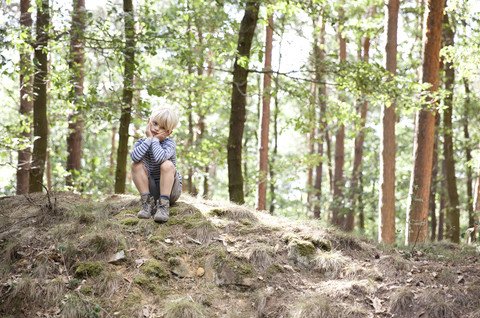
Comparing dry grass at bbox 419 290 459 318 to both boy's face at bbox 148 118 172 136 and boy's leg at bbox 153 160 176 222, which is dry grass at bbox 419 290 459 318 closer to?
boy's leg at bbox 153 160 176 222

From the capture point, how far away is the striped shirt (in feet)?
16.9

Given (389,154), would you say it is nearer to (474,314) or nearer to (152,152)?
(474,314)

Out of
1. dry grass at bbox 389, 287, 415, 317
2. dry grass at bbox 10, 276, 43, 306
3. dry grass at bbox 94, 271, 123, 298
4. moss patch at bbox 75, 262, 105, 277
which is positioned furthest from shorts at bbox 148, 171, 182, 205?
dry grass at bbox 389, 287, 415, 317

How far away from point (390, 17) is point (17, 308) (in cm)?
885

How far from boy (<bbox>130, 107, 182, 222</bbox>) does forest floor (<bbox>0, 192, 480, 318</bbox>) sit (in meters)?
0.23

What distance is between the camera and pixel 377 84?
24.2 ft

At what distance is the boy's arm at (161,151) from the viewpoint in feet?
16.8

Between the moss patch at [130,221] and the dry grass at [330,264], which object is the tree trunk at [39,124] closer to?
the moss patch at [130,221]

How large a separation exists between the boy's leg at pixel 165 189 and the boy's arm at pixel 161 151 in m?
0.08

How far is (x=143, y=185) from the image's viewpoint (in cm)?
530

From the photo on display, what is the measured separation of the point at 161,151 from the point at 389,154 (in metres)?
5.94

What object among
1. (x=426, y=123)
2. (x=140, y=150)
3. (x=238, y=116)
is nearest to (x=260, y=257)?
(x=140, y=150)

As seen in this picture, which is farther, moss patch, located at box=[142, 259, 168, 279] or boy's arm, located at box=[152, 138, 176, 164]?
boy's arm, located at box=[152, 138, 176, 164]

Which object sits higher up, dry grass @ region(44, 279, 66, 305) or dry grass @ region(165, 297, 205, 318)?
dry grass @ region(44, 279, 66, 305)
